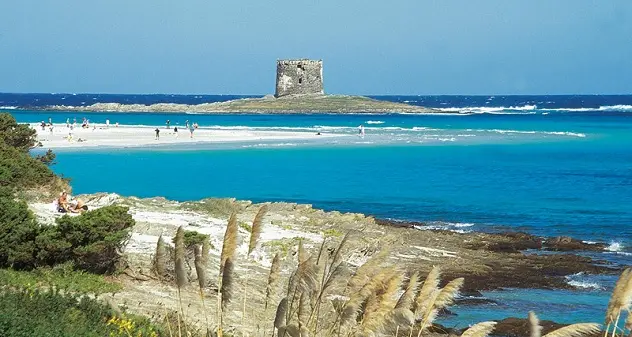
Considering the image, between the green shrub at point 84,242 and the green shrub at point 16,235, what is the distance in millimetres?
128

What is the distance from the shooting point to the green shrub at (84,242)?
442 inches

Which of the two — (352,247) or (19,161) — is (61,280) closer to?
(352,247)

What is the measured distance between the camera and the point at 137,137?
191 ft

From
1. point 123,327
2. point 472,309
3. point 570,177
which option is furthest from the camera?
point 570,177

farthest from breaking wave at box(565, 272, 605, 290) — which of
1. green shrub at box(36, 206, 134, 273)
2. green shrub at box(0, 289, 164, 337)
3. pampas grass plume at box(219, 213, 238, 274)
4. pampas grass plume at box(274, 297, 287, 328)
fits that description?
pampas grass plume at box(219, 213, 238, 274)

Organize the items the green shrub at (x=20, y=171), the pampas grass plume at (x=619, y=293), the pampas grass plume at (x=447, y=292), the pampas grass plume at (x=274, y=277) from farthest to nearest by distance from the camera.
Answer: the green shrub at (x=20, y=171) < the pampas grass plume at (x=274, y=277) < the pampas grass plume at (x=447, y=292) < the pampas grass plume at (x=619, y=293)

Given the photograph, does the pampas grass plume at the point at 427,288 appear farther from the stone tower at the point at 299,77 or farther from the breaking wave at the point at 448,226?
the stone tower at the point at 299,77

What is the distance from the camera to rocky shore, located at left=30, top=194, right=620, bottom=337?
40.8ft

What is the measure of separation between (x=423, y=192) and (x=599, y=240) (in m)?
11.1

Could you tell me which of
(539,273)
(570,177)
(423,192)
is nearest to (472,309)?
(539,273)

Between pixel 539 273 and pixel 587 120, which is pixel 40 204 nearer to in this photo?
pixel 539 273

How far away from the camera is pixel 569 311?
13828mm

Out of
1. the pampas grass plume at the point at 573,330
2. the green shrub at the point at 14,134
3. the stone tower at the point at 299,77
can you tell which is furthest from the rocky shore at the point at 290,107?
the pampas grass plume at the point at 573,330

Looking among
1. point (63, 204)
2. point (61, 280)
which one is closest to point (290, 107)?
point (63, 204)
